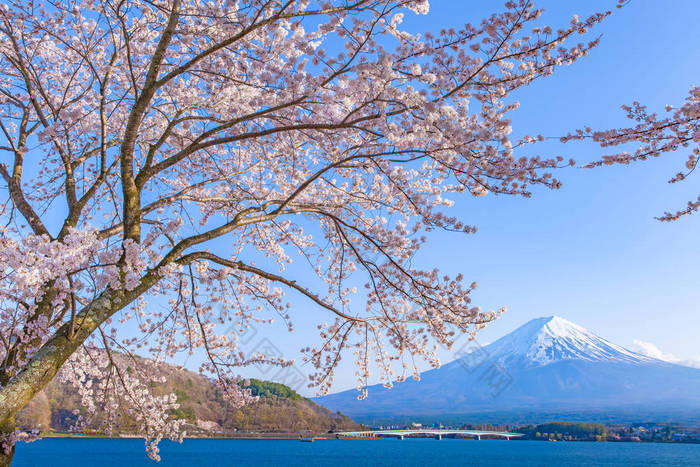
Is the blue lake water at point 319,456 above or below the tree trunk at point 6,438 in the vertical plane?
below

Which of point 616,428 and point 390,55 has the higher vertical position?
point 390,55

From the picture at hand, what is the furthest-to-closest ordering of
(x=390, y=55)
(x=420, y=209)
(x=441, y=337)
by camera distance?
(x=441, y=337)
(x=420, y=209)
(x=390, y=55)

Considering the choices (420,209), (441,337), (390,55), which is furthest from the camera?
(441,337)

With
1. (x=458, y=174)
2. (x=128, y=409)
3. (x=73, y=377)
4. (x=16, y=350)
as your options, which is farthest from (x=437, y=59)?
(x=73, y=377)

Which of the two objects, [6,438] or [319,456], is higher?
[6,438]

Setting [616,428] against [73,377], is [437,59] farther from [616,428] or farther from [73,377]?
[616,428]

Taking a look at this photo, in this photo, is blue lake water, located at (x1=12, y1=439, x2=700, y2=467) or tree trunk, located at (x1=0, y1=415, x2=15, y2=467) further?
blue lake water, located at (x1=12, y1=439, x2=700, y2=467)

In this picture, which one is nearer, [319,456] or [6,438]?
[6,438]

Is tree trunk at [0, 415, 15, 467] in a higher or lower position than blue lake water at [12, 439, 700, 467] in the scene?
higher

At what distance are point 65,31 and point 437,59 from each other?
370 cm

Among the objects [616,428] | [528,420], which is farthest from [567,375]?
[616,428]

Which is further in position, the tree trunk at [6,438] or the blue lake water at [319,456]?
the blue lake water at [319,456]

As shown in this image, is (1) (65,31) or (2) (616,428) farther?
(2) (616,428)

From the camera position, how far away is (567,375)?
14550 centimetres
